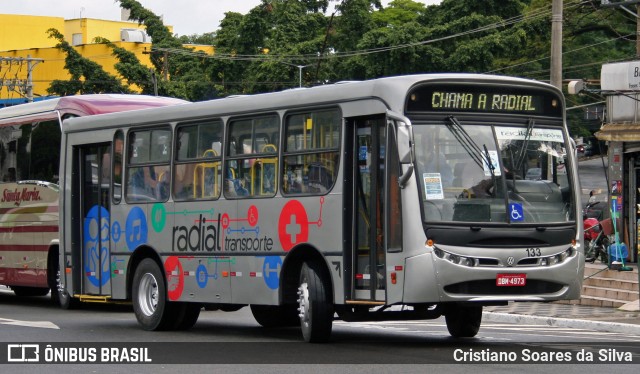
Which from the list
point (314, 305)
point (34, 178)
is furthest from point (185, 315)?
point (34, 178)

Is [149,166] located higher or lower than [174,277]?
higher

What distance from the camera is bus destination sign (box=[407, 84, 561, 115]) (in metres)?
13.7

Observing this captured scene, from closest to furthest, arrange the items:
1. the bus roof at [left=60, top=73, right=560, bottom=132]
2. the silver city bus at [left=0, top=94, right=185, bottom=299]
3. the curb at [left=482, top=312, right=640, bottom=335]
Answer: the bus roof at [left=60, top=73, right=560, bottom=132] → the curb at [left=482, top=312, right=640, bottom=335] → the silver city bus at [left=0, top=94, right=185, bottom=299]

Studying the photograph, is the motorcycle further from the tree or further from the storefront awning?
the tree

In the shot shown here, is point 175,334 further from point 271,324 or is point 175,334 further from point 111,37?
point 111,37

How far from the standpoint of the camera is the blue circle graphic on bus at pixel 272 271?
49.6 feet

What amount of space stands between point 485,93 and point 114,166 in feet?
22.3

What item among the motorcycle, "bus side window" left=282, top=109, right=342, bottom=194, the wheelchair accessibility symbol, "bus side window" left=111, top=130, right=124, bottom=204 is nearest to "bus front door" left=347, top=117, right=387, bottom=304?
"bus side window" left=282, top=109, right=342, bottom=194

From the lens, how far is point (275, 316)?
59.4 feet

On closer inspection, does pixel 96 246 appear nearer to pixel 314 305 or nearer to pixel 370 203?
pixel 314 305

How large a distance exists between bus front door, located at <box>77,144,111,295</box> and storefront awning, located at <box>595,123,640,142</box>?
1558cm

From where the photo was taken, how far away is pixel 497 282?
13359 mm

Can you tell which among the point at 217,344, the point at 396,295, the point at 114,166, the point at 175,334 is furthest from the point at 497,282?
the point at 114,166

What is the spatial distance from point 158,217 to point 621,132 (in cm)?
1637
